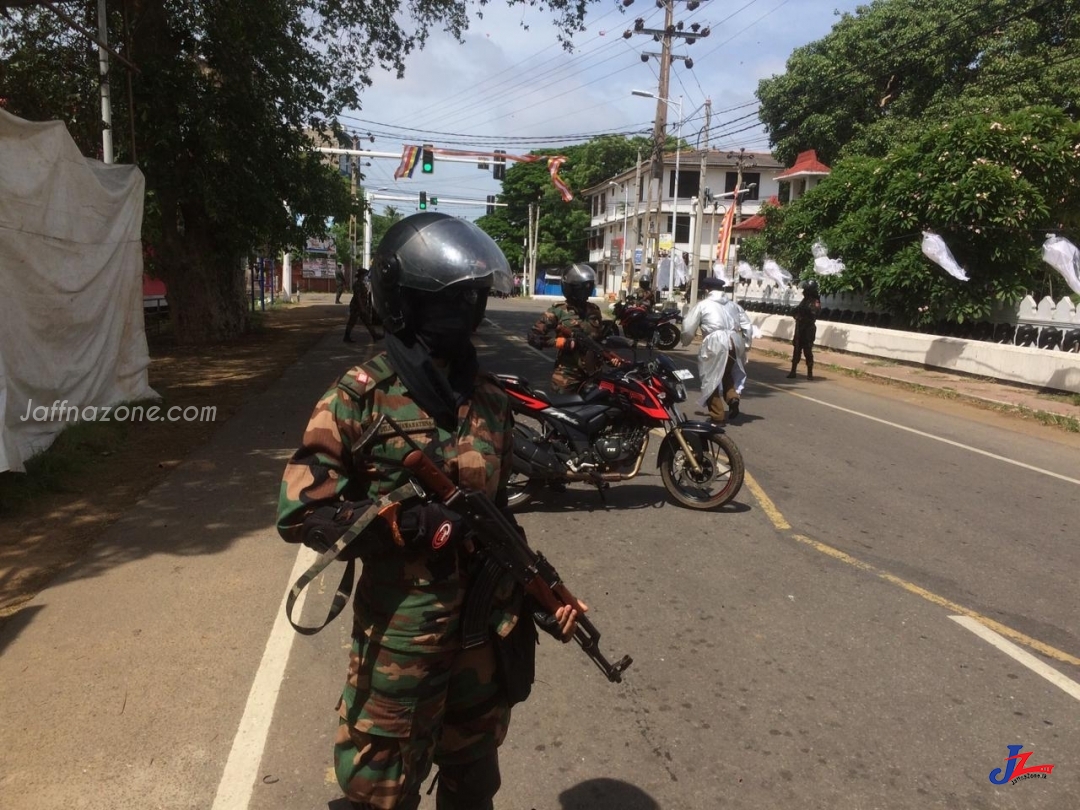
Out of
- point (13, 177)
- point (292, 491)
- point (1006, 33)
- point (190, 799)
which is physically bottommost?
point (190, 799)

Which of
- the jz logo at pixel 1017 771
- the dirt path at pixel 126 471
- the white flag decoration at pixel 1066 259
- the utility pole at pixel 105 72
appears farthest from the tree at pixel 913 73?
the jz logo at pixel 1017 771

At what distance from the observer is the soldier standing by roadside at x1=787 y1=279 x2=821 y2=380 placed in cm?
1361

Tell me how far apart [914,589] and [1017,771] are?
180 cm

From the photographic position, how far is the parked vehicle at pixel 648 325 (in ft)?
53.0

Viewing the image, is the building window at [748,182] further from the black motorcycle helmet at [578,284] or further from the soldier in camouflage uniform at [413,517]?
the soldier in camouflage uniform at [413,517]

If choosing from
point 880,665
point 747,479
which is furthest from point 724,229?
point 880,665

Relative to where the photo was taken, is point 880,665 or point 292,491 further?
point 880,665

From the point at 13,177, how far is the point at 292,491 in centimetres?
636

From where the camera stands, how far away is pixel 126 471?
6910mm

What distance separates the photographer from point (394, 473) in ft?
6.29

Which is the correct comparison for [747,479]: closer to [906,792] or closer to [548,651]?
[548,651]

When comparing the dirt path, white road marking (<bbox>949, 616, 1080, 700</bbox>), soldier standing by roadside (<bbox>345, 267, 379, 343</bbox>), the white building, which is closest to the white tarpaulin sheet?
the dirt path

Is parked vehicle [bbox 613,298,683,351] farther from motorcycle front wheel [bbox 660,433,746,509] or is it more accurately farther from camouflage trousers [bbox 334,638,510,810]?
camouflage trousers [bbox 334,638,510,810]

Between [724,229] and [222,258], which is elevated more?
[724,229]
